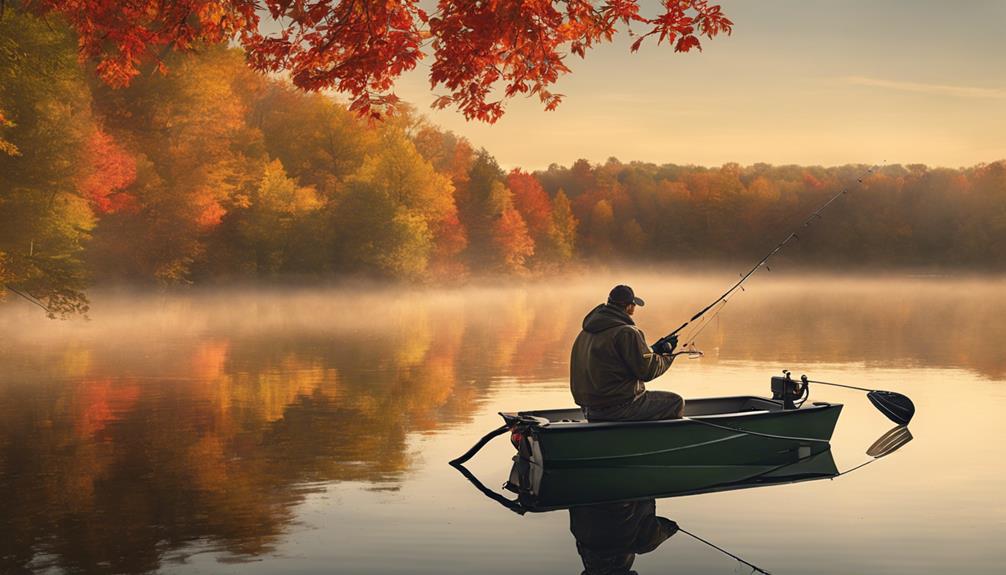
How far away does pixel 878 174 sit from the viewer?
136750 mm

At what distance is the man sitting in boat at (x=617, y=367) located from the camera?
1245 centimetres

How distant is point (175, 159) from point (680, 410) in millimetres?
34614

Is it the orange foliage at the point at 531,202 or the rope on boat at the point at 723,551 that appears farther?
the orange foliage at the point at 531,202

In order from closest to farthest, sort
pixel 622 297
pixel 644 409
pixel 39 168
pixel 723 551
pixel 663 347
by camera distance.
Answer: pixel 723 551, pixel 622 297, pixel 644 409, pixel 663 347, pixel 39 168

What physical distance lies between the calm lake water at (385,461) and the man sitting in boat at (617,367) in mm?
1382

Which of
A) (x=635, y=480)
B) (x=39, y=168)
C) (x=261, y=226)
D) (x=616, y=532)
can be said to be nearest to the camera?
(x=616, y=532)

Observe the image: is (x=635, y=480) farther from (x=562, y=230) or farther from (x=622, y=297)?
(x=562, y=230)

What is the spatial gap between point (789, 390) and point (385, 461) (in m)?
5.17

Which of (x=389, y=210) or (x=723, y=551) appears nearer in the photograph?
(x=723, y=551)

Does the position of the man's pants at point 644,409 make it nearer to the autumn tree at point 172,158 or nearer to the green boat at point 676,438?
the green boat at point 676,438

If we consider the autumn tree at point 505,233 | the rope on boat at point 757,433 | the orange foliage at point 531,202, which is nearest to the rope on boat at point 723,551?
the rope on boat at point 757,433

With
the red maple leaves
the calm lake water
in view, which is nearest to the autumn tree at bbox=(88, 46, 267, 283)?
the calm lake water

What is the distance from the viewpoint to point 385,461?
13648 mm

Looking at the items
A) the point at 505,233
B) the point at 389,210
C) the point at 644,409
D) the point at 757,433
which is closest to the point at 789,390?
the point at 757,433
